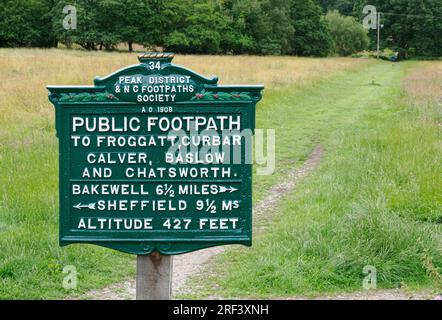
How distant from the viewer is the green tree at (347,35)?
244 feet

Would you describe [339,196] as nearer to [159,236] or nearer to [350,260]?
[350,260]

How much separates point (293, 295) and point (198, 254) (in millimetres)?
1429

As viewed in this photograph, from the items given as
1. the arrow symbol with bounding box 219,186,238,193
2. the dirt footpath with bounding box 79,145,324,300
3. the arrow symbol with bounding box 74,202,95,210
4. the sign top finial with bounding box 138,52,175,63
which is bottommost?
the dirt footpath with bounding box 79,145,324,300

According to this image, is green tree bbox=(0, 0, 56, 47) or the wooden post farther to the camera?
green tree bbox=(0, 0, 56, 47)

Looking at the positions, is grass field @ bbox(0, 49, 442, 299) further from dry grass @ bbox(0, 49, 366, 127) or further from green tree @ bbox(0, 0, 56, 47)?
green tree @ bbox(0, 0, 56, 47)

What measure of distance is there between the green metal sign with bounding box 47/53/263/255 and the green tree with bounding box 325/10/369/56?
2862 inches

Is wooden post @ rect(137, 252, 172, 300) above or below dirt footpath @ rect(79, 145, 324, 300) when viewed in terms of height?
above

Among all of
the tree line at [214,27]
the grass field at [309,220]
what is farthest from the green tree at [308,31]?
the grass field at [309,220]

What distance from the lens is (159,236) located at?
4.20 m

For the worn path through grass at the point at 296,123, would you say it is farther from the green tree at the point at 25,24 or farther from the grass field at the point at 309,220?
the green tree at the point at 25,24

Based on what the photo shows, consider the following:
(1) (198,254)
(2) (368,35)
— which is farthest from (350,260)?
(2) (368,35)

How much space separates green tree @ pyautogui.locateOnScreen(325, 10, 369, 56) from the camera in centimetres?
7438

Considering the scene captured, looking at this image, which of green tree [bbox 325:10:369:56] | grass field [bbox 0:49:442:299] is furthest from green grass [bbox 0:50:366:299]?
green tree [bbox 325:10:369:56]

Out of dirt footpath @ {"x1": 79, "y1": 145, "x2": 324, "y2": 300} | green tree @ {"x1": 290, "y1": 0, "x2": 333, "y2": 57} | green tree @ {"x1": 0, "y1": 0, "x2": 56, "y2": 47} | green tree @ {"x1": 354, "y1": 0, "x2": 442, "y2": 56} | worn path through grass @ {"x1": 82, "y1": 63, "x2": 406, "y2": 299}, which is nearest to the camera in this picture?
dirt footpath @ {"x1": 79, "y1": 145, "x2": 324, "y2": 300}
